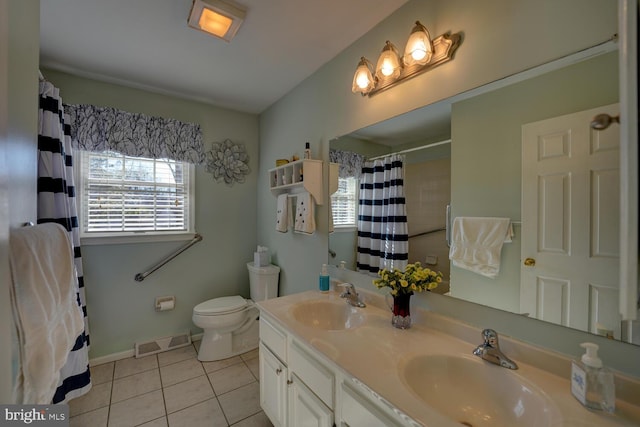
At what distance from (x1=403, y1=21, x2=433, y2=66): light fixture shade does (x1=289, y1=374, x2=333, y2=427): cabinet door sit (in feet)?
5.13

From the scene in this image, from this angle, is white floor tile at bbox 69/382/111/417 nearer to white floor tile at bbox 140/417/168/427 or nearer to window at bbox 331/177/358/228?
white floor tile at bbox 140/417/168/427

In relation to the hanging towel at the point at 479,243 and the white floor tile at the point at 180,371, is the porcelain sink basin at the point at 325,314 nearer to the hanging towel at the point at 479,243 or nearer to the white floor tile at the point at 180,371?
the hanging towel at the point at 479,243

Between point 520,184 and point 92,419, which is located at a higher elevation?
point 520,184

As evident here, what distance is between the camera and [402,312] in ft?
3.94

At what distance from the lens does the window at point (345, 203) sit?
5.57ft

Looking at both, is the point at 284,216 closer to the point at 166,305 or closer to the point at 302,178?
the point at 302,178

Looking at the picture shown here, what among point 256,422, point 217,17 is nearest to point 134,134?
point 217,17

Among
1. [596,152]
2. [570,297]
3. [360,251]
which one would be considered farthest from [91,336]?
[596,152]

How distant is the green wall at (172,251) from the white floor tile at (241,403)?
973 mm

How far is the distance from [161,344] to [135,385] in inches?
18.5

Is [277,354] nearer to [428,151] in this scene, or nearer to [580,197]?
[428,151]

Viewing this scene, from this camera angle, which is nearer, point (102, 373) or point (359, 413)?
point (359, 413)

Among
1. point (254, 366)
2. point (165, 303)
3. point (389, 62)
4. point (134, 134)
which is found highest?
point (389, 62)

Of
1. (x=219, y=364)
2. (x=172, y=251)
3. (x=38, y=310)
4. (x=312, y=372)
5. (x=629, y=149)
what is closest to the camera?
(x=629, y=149)
